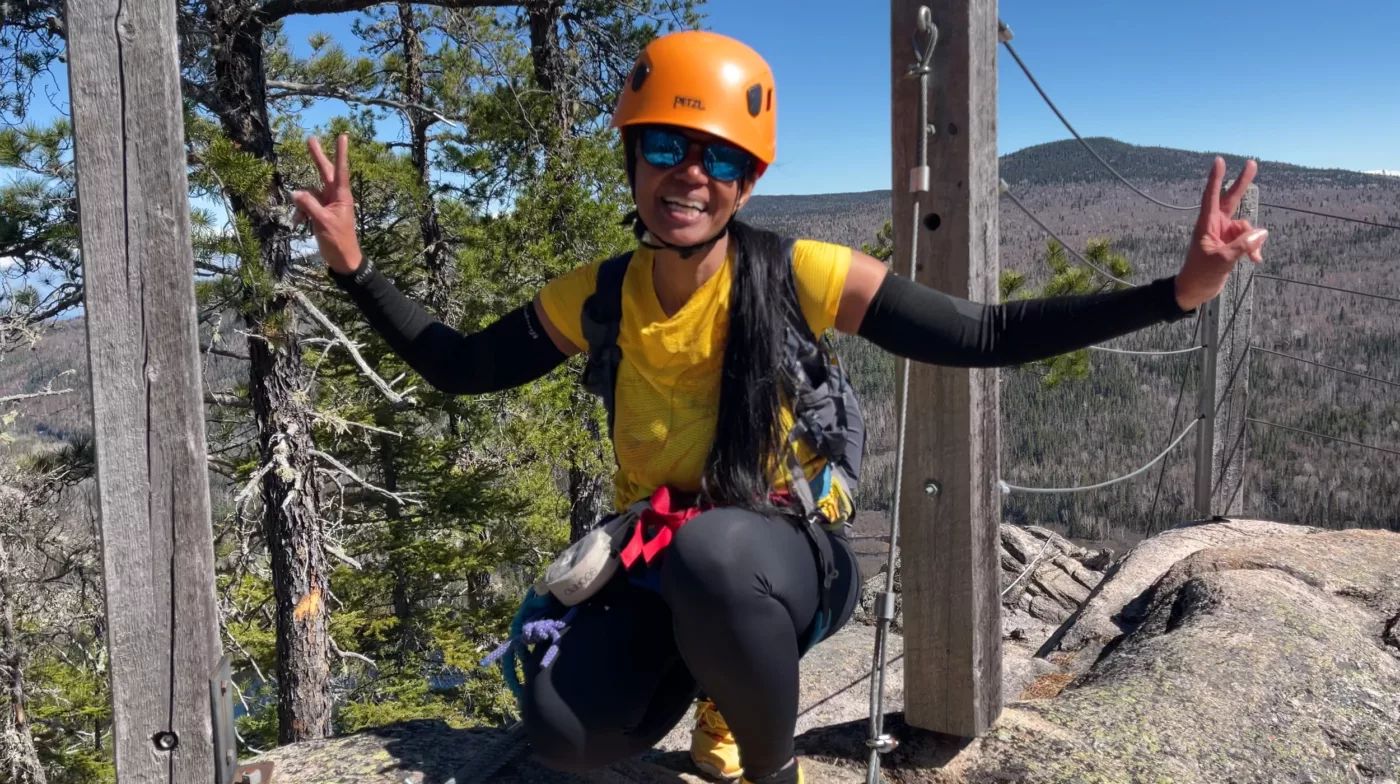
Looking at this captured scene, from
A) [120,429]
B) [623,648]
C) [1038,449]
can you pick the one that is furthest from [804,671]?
[1038,449]

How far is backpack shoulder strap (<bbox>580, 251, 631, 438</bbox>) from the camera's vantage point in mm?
2029

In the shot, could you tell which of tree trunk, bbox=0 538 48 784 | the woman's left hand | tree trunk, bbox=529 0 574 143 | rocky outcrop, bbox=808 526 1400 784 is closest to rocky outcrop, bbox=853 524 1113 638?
rocky outcrop, bbox=808 526 1400 784

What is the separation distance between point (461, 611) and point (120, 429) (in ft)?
39.3

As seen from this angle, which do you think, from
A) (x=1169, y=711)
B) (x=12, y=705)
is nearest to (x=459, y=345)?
(x=1169, y=711)

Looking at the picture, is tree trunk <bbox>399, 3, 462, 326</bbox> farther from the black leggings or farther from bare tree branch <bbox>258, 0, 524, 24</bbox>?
the black leggings

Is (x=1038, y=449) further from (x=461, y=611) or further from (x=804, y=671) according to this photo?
(x=804, y=671)

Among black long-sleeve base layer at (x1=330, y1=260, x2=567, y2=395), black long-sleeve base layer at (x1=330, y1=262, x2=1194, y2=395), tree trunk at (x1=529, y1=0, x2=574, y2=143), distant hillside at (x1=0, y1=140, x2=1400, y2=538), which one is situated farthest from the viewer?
distant hillside at (x1=0, y1=140, x2=1400, y2=538)

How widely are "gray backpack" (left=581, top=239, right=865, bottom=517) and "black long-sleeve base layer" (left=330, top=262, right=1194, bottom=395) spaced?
14 centimetres

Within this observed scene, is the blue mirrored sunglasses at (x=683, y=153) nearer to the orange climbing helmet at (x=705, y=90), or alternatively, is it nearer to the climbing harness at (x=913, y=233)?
the orange climbing helmet at (x=705, y=90)

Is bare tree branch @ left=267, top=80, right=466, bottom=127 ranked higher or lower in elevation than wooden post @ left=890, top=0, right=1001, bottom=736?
higher

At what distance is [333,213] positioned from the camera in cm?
194

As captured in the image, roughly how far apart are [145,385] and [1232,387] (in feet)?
A: 20.8

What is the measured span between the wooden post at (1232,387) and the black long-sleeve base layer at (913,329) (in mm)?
4899

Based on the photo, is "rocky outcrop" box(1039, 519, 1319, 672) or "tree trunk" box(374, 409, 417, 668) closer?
"rocky outcrop" box(1039, 519, 1319, 672)
